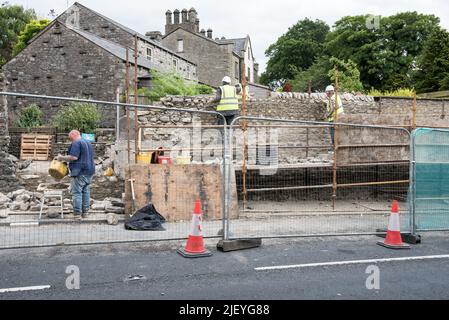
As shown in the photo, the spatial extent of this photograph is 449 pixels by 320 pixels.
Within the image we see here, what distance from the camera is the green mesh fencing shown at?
8180 mm

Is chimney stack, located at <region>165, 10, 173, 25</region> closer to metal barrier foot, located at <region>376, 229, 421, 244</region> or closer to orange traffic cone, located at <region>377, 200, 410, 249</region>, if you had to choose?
metal barrier foot, located at <region>376, 229, 421, 244</region>

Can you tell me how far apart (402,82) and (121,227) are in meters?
31.1

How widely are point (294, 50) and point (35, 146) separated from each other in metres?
49.6

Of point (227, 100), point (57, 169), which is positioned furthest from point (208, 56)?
point (57, 169)

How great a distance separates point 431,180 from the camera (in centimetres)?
844

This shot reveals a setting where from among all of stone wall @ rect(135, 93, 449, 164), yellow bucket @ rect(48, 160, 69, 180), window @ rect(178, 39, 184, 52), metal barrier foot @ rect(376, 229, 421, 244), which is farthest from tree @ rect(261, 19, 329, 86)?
metal barrier foot @ rect(376, 229, 421, 244)

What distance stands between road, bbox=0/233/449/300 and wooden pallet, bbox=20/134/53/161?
35.4 feet

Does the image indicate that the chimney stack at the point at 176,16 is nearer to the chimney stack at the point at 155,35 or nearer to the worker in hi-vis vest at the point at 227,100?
the chimney stack at the point at 155,35

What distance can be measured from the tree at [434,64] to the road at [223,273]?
1063 inches

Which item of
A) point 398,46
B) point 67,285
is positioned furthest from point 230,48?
point 67,285

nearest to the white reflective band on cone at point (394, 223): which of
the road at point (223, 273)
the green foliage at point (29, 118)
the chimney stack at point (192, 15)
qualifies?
the road at point (223, 273)

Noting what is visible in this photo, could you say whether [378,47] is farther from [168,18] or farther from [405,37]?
[168,18]

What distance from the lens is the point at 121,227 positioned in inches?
332
